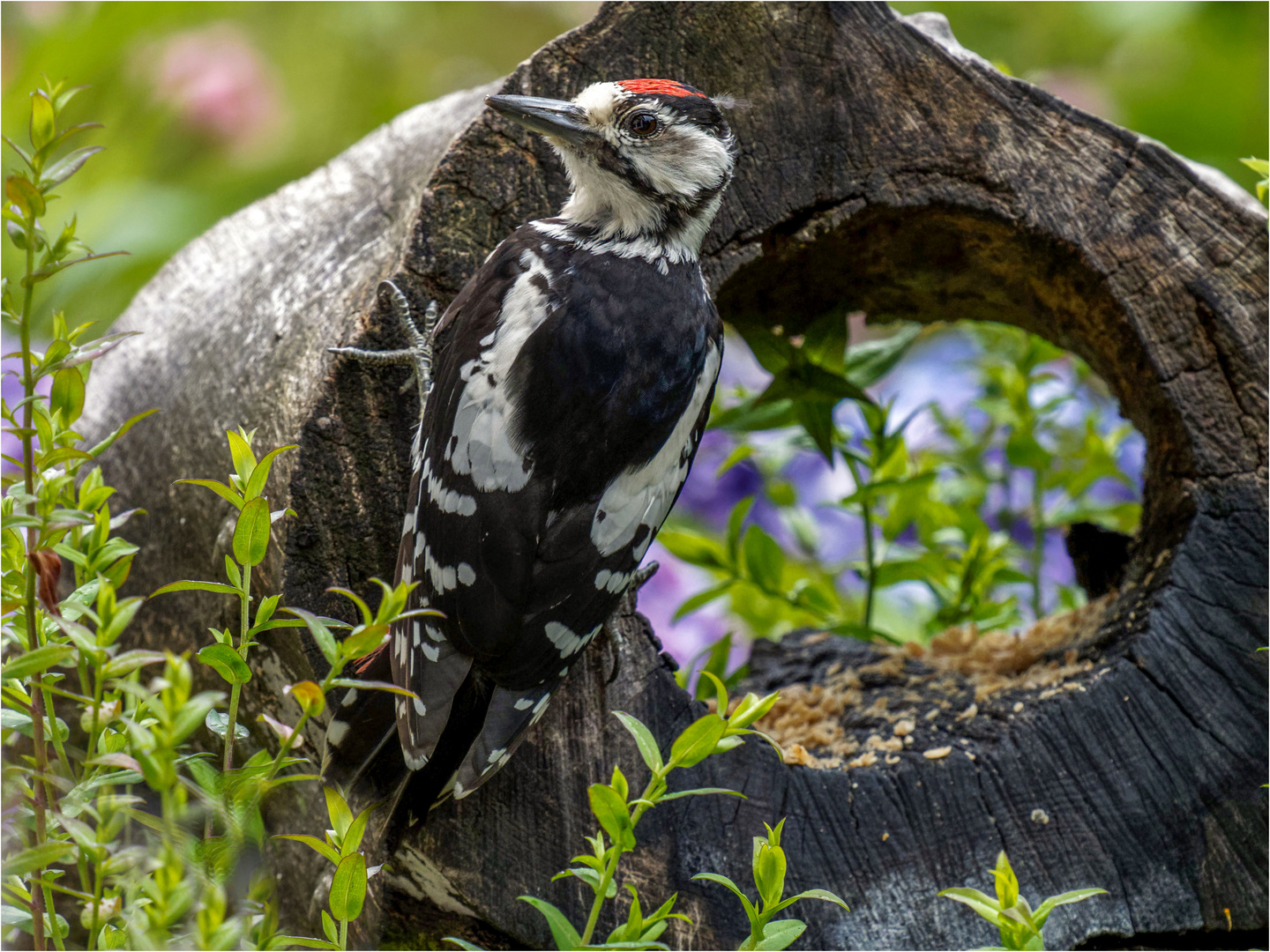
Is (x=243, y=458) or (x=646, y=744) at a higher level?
(x=243, y=458)

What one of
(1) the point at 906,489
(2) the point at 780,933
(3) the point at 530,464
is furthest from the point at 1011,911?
(1) the point at 906,489

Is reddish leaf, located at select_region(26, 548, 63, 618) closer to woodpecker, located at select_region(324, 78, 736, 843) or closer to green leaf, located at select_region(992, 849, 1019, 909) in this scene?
woodpecker, located at select_region(324, 78, 736, 843)

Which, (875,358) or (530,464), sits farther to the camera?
(875,358)

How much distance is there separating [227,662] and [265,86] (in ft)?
8.39

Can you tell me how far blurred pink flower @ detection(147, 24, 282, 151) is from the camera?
2.73m

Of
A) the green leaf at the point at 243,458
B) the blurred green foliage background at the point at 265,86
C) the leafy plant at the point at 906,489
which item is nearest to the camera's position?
the green leaf at the point at 243,458

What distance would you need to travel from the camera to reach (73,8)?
2.62 meters

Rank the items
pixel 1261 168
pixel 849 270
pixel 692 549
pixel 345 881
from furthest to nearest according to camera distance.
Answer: pixel 692 549, pixel 849 270, pixel 1261 168, pixel 345 881

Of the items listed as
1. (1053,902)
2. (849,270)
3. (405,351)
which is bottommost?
(1053,902)

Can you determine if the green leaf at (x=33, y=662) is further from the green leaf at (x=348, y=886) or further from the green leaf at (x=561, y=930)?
the green leaf at (x=561, y=930)

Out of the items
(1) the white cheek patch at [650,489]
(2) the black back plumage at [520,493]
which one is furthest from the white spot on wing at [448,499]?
(1) the white cheek patch at [650,489]

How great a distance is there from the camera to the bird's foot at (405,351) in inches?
39.8

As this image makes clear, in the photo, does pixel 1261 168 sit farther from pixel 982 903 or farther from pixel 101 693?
pixel 101 693

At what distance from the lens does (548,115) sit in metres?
0.98
